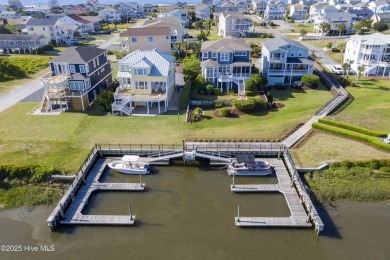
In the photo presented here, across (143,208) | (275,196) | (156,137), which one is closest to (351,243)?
(275,196)

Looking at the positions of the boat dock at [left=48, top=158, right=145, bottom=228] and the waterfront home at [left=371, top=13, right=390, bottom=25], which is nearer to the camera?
the boat dock at [left=48, top=158, right=145, bottom=228]

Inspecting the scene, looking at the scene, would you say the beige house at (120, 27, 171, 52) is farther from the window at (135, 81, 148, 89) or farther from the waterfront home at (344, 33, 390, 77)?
the waterfront home at (344, 33, 390, 77)

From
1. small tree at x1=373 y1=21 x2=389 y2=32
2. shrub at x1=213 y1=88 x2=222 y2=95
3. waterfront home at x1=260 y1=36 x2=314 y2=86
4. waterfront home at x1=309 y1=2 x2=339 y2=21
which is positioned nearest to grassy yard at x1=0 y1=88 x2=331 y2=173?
shrub at x1=213 y1=88 x2=222 y2=95

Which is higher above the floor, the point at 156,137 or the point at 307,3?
the point at 307,3

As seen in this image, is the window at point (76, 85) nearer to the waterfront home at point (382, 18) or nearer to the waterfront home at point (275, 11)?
the waterfront home at point (382, 18)

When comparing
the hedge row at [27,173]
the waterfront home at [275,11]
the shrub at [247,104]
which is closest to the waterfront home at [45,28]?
the shrub at [247,104]

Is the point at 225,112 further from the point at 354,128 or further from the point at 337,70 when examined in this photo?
the point at 337,70

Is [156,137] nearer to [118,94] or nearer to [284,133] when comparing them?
[118,94]
